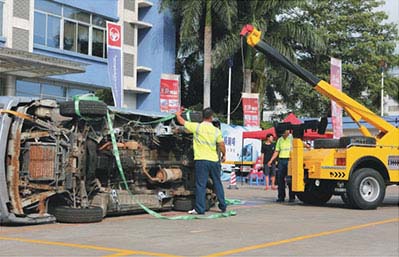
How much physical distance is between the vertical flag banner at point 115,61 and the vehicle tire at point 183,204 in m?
12.8

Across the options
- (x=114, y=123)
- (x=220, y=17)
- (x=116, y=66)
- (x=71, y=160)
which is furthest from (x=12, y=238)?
(x=220, y=17)

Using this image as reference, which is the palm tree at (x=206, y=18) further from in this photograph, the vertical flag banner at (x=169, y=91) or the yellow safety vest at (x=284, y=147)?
the yellow safety vest at (x=284, y=147)

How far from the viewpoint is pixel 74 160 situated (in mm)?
9914

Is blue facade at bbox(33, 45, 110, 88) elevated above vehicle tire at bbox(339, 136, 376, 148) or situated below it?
above

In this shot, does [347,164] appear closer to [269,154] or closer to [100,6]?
[269,154]

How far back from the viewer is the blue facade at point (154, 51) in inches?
1538

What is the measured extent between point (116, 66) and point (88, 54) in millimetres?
11153

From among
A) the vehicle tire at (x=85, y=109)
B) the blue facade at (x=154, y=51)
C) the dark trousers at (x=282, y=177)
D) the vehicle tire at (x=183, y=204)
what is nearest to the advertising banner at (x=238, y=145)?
the blue facade at (x=154, y=51)

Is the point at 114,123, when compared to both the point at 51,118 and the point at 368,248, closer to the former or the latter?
the point at 51,118

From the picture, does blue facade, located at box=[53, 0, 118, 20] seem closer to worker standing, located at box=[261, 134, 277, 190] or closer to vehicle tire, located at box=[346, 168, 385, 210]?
worker standing, located at box=[261, 134, 277, 190]

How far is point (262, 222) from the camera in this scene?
1045 centimetres

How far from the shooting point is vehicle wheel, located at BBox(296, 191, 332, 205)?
14641 mm

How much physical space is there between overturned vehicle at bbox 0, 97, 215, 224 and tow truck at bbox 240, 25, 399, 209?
3577 millimetres

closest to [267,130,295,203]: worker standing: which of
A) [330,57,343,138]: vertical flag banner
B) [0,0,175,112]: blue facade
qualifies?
[330,57,343,138]: vertical flag banner
